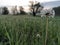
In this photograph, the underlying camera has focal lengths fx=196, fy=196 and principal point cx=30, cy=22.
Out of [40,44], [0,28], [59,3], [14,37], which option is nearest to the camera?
[40,44]

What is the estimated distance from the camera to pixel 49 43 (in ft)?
4.25

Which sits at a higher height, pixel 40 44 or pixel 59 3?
pixel 59 3

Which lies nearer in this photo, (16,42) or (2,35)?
(16,42)

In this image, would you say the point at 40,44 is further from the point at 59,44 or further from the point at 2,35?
the point at 2,35

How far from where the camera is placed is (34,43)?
1.27 m

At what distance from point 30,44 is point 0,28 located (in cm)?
77

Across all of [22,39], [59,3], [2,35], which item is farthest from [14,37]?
[59,3]

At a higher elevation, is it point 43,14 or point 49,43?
point 43,14

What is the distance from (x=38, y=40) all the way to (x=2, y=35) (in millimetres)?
590

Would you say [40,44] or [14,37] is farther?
[14,37]

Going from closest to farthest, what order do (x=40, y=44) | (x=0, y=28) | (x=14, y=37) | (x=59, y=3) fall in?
(x=40, y=44), (x=14, y=37), (x=59, y=3), (x=0, y=28)

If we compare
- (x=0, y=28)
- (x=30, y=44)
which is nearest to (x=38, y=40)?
(x=30, y=44)

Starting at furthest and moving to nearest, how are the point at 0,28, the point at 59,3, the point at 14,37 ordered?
the point at 0,28, the point at 59,3, the point at 14,37

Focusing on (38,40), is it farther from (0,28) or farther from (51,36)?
(0,28)
